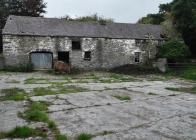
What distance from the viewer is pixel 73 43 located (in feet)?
96.9

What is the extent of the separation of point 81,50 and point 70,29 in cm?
283

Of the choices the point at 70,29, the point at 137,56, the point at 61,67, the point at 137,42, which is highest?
the point at 70,29

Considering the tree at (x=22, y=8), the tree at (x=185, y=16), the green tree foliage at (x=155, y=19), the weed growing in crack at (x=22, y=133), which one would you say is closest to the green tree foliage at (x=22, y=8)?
the tree at (x=22, y=8)

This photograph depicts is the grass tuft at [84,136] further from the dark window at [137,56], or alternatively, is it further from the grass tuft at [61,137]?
the dark window at [137,56]

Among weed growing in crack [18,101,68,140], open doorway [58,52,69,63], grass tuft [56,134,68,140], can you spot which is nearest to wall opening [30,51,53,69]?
open doorway [58,52,69,63]

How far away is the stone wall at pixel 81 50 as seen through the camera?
Result: 27141 mm

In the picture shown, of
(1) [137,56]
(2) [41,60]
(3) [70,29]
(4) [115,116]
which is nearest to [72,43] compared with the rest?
(3) [70,29]

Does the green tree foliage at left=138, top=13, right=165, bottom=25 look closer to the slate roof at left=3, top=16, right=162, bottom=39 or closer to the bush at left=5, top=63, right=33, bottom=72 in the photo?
the slate roof at left=3, top=16, right=162, bottom=39

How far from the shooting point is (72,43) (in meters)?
29.4

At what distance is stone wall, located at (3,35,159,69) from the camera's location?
27.1 m

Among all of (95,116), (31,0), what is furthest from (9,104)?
(31,0)

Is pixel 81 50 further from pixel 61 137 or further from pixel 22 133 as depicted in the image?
pixel 61 137

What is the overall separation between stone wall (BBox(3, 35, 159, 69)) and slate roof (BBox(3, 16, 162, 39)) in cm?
58

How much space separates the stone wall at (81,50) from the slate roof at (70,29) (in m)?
0.58
